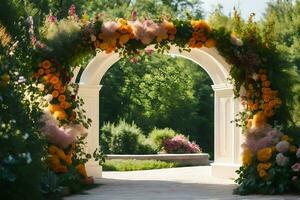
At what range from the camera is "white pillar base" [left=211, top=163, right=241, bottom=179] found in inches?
531

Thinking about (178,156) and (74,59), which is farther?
(178,156)

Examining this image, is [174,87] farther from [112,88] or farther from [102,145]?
[102,145]

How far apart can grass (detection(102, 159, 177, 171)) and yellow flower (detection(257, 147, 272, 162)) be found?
7240mm

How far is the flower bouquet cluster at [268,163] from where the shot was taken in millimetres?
10094

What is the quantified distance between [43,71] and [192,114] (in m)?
19.6

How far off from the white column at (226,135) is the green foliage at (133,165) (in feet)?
12.2

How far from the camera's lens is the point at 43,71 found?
35.4 feet

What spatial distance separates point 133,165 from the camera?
17.6 m

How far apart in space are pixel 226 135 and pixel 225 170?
78 centimetres

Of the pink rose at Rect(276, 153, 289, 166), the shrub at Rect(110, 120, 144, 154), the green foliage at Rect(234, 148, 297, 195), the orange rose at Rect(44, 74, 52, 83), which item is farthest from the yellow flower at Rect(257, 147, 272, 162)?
the shrub at Rect(110, 120, 144, 154)

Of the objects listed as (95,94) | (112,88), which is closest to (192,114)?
(112,88)

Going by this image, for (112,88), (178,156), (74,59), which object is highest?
(112,88)

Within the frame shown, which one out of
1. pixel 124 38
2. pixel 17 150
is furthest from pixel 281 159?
pixel 17 150

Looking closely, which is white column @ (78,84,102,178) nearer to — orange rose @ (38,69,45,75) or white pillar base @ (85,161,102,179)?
white pillar base @ (85,161,102,179)
